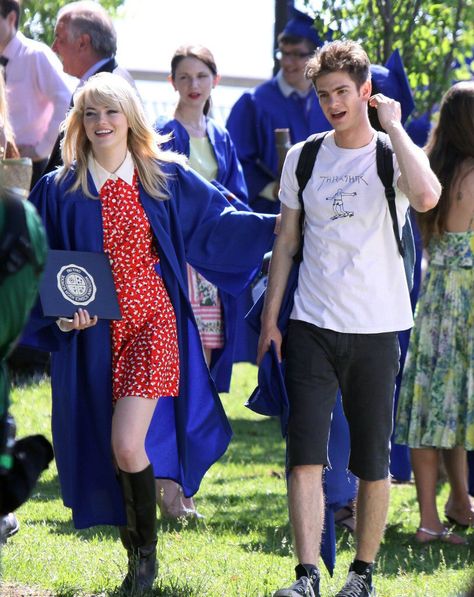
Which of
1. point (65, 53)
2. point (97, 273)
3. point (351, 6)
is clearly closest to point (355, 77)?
point (97, 273)

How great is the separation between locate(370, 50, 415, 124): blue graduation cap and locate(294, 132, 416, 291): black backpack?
3.28 feet

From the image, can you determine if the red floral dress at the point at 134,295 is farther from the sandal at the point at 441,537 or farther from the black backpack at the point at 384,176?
the sandal at the point at 441,537

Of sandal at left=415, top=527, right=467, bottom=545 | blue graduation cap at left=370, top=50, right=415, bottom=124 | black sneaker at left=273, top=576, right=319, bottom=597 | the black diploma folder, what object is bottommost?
sandal at left=415, top=527, right=467, bottom=545

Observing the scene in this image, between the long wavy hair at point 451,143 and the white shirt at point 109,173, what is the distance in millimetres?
1800

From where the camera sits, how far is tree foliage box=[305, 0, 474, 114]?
822 cm

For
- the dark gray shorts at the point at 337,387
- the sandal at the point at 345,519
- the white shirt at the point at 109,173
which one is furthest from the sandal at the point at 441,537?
the white shirt at the point at 109,173

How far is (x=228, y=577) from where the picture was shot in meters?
5.38

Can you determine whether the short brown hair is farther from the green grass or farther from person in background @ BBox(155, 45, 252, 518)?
person in background @ BBox(155, 45, 252, 518)

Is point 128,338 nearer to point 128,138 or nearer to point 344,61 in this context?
point 128,138

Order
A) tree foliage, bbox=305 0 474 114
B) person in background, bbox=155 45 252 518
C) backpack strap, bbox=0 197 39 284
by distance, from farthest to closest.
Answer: tree foliage, bbox=305 0 474 114, person in background, bbox=155 45 252 518, backpack strap, bbox=0 197 39 284

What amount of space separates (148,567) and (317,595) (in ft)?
2.20

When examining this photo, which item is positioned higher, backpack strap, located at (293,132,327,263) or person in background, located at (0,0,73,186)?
person in background, located at (0,0,73,186)

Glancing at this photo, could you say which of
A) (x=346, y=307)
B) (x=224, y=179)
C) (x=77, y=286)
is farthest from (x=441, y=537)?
(x=77, y=286)

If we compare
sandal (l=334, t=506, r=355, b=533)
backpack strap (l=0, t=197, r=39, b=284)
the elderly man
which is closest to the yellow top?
the elderly man
